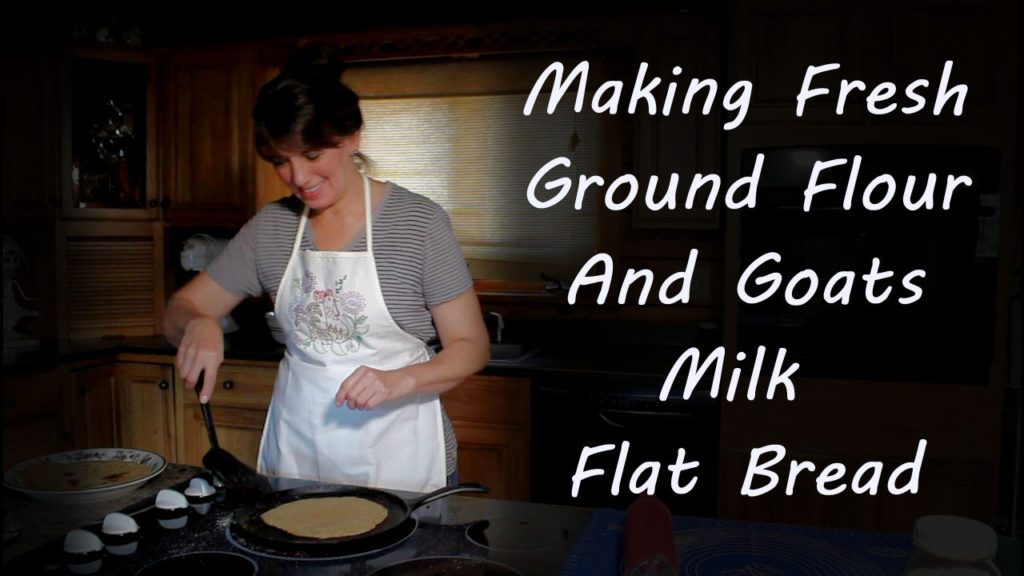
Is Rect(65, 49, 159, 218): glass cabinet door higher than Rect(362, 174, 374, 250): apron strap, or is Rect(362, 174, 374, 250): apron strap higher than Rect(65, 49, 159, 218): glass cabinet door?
Rect(65, 49, 159, 218): glass cabinet door

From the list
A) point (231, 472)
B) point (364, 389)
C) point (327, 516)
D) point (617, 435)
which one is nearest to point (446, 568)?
point (327, 516)

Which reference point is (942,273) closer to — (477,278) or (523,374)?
(523,374)

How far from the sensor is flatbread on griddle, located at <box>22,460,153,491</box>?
4.70 ft

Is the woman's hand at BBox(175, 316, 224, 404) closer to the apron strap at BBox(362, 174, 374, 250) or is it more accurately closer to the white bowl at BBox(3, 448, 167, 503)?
the white bowl at BBox(3, 448, 167, 503)

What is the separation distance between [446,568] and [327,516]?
0.84 ft

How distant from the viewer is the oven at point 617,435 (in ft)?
9.28

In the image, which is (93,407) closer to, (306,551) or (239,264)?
(239,264)

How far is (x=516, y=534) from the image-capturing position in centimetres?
128

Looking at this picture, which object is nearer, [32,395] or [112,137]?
[32,395]

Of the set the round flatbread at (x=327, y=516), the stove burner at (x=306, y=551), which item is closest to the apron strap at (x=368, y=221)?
the round flatbread at (x=327, y=516)

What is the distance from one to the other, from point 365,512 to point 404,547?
13 centimetres

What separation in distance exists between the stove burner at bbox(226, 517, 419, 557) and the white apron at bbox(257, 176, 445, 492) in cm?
56

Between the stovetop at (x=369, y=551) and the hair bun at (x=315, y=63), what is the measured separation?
844 mm

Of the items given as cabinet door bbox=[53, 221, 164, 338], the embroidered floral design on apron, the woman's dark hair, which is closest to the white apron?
the embroidered floral design on apron
